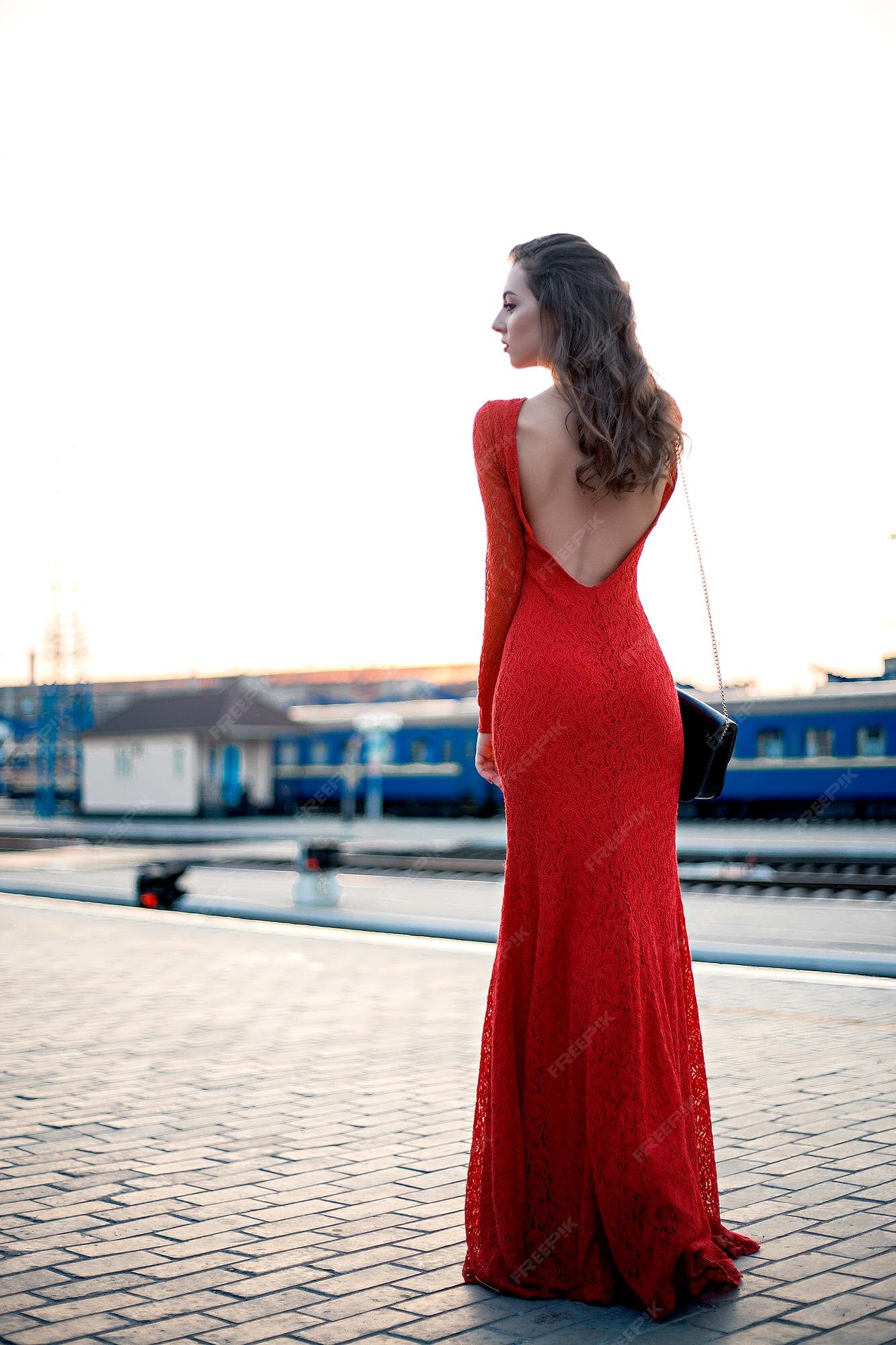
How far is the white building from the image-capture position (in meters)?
41.7

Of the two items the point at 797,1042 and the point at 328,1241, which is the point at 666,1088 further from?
the point at 797,1042

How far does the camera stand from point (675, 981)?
10.6ft

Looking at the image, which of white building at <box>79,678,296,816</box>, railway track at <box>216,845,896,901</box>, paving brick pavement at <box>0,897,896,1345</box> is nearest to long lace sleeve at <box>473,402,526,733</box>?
paving brick pavement at <box>0,897,896,1345</box>

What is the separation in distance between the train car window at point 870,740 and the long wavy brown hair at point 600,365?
30.2 metres

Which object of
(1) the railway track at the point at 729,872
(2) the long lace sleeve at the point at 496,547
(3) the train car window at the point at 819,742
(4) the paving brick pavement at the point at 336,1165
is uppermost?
(2) the long lace sleeve at the point at 496,547

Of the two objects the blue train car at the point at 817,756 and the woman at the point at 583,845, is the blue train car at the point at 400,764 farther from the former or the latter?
the woman at the point at 583,845

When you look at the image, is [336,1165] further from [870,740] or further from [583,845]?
[870,740]

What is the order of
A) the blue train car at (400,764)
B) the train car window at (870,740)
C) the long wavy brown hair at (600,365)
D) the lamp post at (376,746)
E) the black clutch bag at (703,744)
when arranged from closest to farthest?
the long wavy brown hair at (600,365) → the black clutch bag at (703,744) → the train car window at (870,740) → the blue train car at (400,764) → the lamp post at (376,746)

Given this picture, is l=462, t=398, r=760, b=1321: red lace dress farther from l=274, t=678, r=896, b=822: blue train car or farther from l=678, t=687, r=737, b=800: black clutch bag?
l=274, t=678, r=896, b=822: blue train car

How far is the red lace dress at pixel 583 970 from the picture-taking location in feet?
9.79

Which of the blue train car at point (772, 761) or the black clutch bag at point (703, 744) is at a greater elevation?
the black clutch bag at point (703, 744)

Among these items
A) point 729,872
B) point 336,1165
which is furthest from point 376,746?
point 336,1165

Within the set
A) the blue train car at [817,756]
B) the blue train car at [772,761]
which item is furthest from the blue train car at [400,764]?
the blue train car at [817,756]

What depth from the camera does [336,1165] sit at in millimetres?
4273
